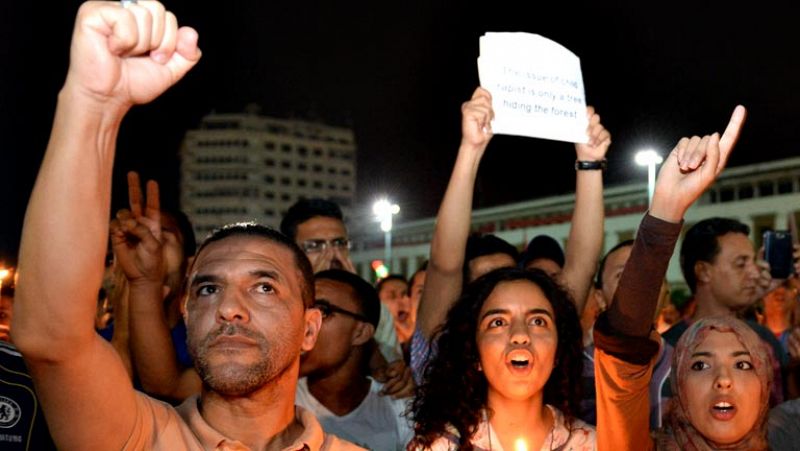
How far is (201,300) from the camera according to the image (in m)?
2.85

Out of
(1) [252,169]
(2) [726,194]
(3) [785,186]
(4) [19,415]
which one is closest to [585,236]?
(4) [19,415]

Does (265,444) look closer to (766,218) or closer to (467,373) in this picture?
(467,373)

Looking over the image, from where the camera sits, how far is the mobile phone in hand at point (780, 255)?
17.1 feet

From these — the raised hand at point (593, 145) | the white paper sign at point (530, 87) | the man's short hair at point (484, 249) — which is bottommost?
the man's short hair at point (484, 249)

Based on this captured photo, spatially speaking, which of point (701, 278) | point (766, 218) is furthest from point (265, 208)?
point (701, 278)

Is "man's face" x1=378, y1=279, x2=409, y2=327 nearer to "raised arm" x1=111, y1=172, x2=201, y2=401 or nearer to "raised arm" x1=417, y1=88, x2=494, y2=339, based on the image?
"raised arm" x1=417, y1=88, x2=494, y2=339

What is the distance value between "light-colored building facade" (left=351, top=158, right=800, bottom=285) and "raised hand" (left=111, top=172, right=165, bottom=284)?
42.2m

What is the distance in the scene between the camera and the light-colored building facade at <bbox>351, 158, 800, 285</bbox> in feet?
171

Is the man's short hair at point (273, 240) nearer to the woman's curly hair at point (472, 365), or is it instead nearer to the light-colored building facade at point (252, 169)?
the woman's curly hair at point (472, 365)

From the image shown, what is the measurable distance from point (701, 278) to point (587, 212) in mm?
1198

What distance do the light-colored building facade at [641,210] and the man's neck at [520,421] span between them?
137 ft

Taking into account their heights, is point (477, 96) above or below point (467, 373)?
above

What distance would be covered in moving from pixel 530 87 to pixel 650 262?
1.92 m

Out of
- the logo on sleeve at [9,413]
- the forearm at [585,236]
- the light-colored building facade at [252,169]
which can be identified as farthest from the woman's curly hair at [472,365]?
the light-colored building facade at [252,169]
